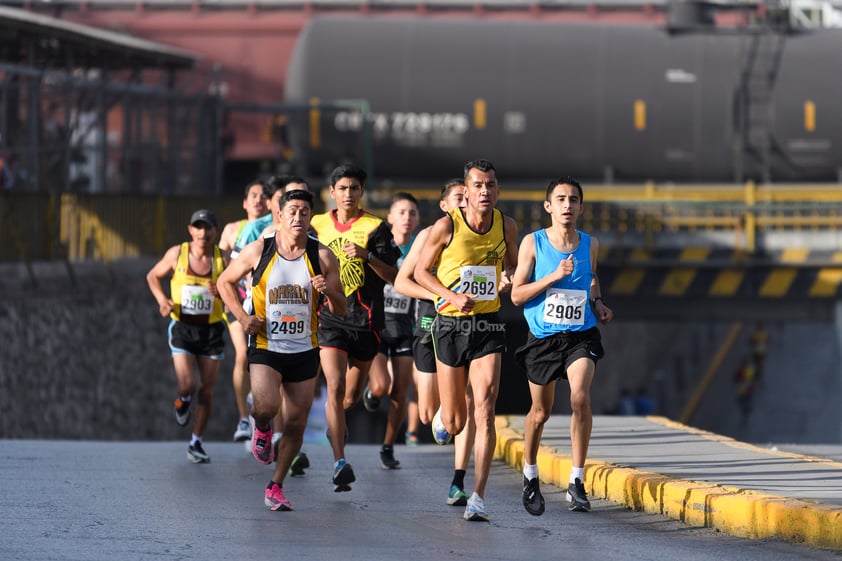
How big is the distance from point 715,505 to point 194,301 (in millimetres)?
4907

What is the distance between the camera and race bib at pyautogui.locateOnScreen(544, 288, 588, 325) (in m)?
10.1

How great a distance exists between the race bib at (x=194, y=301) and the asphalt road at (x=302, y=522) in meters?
1.14

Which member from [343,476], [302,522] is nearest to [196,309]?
[343,476]

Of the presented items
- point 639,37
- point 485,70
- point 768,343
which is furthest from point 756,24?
point 768,343

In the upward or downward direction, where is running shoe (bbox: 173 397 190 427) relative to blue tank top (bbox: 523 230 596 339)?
downward

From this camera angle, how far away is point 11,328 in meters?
17.2

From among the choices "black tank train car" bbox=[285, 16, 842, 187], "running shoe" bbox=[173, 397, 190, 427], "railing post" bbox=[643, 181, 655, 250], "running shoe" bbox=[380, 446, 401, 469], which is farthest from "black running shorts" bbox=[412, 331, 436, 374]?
"black tank train car" bbox=[285, 16, 842, 187]

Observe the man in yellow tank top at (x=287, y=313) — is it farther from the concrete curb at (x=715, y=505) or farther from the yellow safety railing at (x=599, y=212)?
the yellow safety railing at (x=599, y=212)

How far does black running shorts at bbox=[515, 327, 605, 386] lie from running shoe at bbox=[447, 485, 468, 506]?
2.59 ft

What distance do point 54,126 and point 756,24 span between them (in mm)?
10788

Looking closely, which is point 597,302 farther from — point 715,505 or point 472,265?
point 715,505

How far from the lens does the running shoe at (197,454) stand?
13094 millimetres

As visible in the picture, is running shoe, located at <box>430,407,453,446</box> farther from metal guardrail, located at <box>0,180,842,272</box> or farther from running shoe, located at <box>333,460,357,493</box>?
metal guardrail, located at <box>0,180,842,272</box>

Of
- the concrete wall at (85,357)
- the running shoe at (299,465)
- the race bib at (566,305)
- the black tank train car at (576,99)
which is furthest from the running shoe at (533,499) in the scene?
the black tank train car at (576,99)
